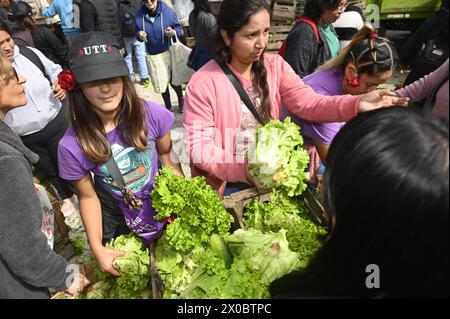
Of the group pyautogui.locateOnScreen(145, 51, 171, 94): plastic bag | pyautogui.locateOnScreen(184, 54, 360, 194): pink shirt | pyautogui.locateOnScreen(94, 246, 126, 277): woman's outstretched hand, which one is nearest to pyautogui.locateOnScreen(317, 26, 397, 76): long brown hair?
pyautogui.locateOnScreen(184, 54, 360, 194): pink shirt

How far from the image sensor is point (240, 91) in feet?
7.89

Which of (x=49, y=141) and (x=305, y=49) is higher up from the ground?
(x=305, y=49)

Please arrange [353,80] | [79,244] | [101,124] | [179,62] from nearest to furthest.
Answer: [101,124], [353,80], [79,244], [179,62]

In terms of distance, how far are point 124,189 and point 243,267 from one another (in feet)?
3.67

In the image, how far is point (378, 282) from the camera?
3.47 ft

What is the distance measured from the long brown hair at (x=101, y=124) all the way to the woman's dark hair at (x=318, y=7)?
238cm

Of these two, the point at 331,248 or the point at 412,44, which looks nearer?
the point at 331,248

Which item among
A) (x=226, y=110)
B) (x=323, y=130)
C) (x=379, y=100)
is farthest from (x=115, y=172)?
(x=379, y=100)

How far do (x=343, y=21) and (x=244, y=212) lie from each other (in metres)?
3.49

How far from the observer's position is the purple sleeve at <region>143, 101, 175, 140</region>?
2445 mm

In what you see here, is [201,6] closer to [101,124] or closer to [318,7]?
[318,7]

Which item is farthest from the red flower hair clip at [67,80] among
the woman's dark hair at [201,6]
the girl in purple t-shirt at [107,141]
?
the woman's dark hair at [201,6]
